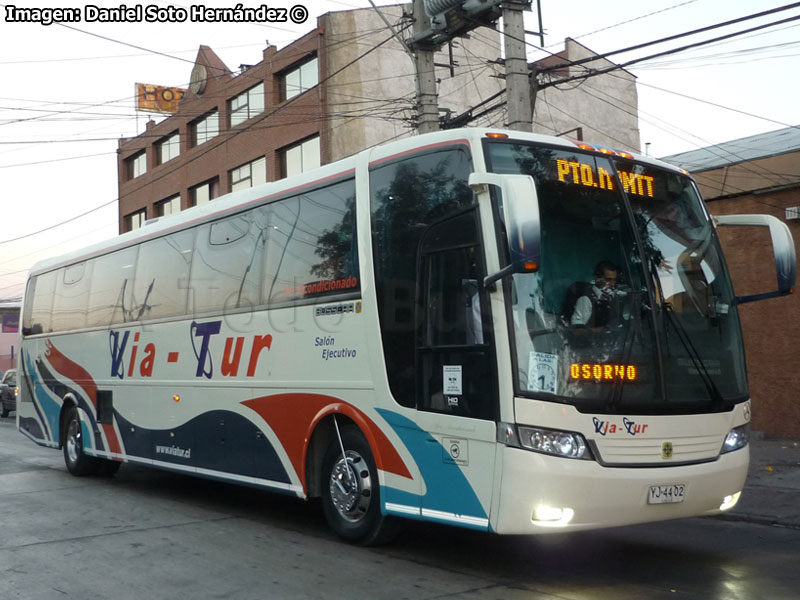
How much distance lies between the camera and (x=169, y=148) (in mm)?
40312

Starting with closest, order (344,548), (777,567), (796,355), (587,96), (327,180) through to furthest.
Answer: (777,567) → (344,548) → (327,180) → (796,355) → (587,96)

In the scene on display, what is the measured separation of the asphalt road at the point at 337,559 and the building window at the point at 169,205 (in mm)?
29615

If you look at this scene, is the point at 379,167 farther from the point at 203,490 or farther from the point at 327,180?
the point at 203,490

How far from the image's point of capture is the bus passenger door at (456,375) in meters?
6.57

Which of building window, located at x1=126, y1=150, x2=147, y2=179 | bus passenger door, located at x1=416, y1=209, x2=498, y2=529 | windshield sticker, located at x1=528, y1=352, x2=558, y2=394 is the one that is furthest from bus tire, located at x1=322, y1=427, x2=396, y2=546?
building window, located at x1=126, y1=150, x2=147, y2=179

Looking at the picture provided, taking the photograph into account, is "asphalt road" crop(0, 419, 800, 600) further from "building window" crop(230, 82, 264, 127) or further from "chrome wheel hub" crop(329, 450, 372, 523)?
"building window" crop(230, 82, 264, 127)

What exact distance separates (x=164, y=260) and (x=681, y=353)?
7.02 meters

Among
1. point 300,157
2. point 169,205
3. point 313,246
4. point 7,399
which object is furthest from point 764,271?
point 169,205

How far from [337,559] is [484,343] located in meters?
2.26

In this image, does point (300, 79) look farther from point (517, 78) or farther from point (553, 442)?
point (553, 442)

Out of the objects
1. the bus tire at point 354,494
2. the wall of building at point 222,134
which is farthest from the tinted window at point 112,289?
the wall of building at point 222,134

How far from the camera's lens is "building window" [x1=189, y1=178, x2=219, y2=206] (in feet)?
118

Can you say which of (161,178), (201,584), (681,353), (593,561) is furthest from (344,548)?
(161,178)

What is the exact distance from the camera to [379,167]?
314 inches
